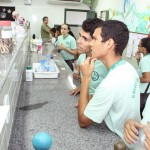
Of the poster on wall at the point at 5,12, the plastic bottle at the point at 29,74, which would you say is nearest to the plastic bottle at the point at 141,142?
the plastic bottle at the point at 29,74

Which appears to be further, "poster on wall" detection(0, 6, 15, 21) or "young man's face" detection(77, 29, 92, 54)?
"poster on wall" detection(0, 6, 15, 21)

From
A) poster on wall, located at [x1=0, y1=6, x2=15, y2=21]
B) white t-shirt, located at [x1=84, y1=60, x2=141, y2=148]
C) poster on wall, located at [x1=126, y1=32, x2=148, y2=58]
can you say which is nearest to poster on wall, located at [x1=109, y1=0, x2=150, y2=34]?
poster on wall, located at [x1=126, y1=32, x2=148, y2=58]

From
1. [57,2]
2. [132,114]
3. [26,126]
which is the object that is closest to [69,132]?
[26,126]

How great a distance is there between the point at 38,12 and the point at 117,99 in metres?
7.38

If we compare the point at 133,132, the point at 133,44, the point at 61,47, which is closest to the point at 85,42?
the point at 133,132

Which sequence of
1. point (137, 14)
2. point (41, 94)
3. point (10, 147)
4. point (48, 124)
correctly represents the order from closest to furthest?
point (10, 147) → point (48, 124) → point (41, 94) → point (137, 14)

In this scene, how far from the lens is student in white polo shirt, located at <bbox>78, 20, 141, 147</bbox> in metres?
1.09

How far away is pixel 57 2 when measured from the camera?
26.1ft

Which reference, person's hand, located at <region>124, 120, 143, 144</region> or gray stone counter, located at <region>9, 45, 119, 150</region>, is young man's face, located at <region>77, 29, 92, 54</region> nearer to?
gray stone counter, located at <region>9, 45, 119, 150</region>

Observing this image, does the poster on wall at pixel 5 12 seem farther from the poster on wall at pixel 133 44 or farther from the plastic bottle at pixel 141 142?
the plastic bottle at pixel 141 142

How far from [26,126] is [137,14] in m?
3.92

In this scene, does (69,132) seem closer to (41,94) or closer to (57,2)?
(41,94)

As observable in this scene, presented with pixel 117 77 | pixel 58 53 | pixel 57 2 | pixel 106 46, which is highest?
pixel 57 2

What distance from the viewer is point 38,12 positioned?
7902 mm
